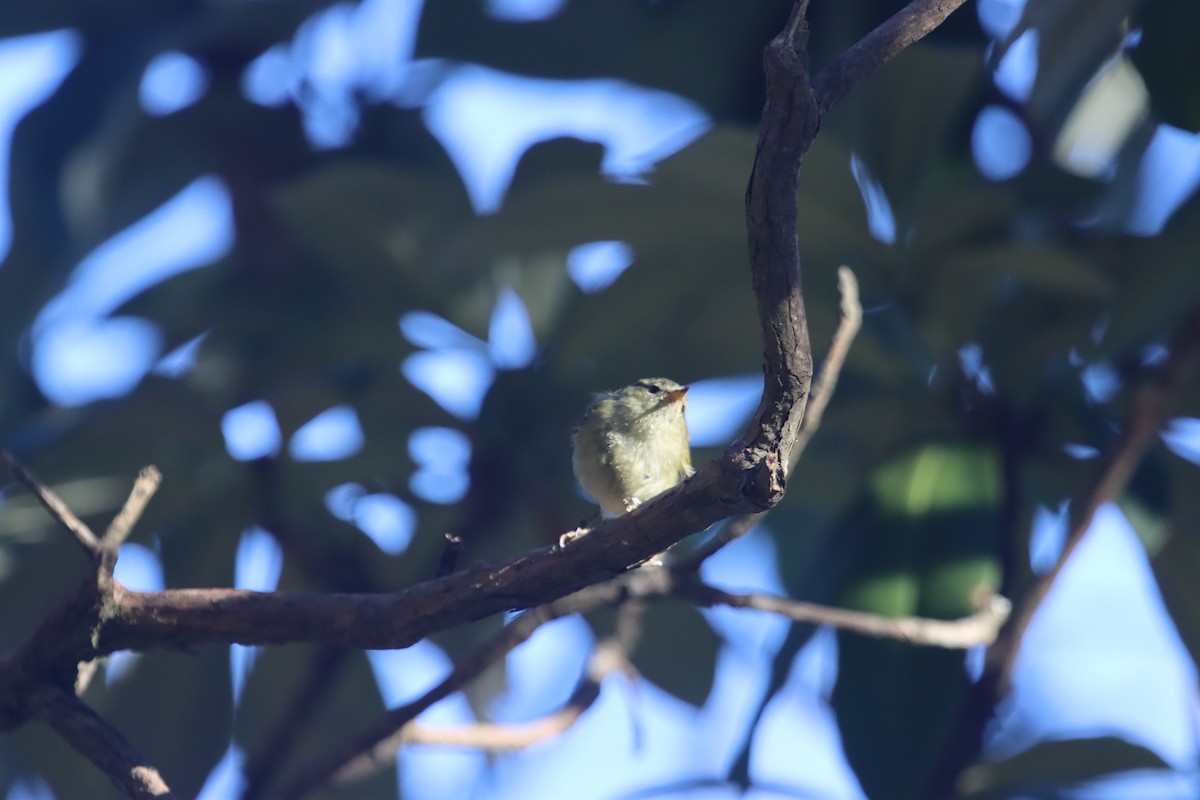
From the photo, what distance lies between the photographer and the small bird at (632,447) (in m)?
2.16

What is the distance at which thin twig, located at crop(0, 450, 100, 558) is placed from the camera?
5.15ft

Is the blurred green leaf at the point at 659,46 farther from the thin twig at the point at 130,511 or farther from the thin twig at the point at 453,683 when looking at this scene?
the thin twig at the point at 130,511

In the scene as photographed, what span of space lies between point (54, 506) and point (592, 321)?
139 cm

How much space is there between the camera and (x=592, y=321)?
275 centimetres

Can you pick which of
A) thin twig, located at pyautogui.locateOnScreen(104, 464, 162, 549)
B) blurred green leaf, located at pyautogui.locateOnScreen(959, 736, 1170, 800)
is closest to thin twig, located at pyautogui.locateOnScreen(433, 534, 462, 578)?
thin twig, located at pyautogui.locateOnScreen(104, 464, 162, 549)

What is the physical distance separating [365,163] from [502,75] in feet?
1.35

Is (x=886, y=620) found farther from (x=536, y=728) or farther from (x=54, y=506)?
(x=54, y=506)

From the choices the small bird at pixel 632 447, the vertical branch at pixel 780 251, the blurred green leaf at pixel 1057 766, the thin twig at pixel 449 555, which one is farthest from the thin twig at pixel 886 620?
the vertical branch at pixel 780 251

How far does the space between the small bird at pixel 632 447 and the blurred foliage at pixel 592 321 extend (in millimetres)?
320

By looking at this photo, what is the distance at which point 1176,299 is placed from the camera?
2391 millimetres

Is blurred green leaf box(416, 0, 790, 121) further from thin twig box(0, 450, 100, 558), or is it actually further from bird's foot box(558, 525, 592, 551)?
thin twig box(0, 450, 100, 558)

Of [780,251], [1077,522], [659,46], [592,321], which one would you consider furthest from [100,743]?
[659,46]

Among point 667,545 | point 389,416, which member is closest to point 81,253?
point 389,416

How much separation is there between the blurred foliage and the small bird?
320 mm
